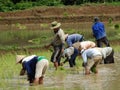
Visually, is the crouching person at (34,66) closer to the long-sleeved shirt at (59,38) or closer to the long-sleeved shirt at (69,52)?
the long-sleeved shirt at (59,38)

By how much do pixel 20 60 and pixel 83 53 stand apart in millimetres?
2428

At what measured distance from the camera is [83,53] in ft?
45.0

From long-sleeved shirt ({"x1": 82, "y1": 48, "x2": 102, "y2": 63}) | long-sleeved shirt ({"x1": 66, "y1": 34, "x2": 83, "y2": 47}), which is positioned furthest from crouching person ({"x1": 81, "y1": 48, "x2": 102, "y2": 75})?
long-sleeved shirt ({"x1": 66, "y1": 34, "x2": 83, "y2": 47})

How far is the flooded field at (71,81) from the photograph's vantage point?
11.6 m

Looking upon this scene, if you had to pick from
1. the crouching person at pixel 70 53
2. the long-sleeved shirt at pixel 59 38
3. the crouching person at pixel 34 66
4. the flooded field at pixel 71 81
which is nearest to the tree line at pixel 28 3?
the crouching person at pixel 70 53

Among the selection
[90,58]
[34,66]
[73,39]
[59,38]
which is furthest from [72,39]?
[34,66]

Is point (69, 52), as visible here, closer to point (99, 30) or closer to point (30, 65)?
point (99, 30)

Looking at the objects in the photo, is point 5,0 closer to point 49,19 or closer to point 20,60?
point 49,19

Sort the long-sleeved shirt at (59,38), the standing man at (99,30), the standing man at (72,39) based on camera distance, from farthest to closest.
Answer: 1. the standing man at (99,30)
2. the standing man at (72,39)
3. the long-sleeved shirt at (59,38)

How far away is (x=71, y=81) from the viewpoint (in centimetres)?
1267

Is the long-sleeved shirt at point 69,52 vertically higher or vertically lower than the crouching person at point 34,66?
lower

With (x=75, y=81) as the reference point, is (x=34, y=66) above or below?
above

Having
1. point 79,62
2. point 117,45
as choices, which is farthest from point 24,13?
point 79,62

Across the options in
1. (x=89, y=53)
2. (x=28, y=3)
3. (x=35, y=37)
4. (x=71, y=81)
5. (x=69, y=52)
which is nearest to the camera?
(x=71, y=81)
